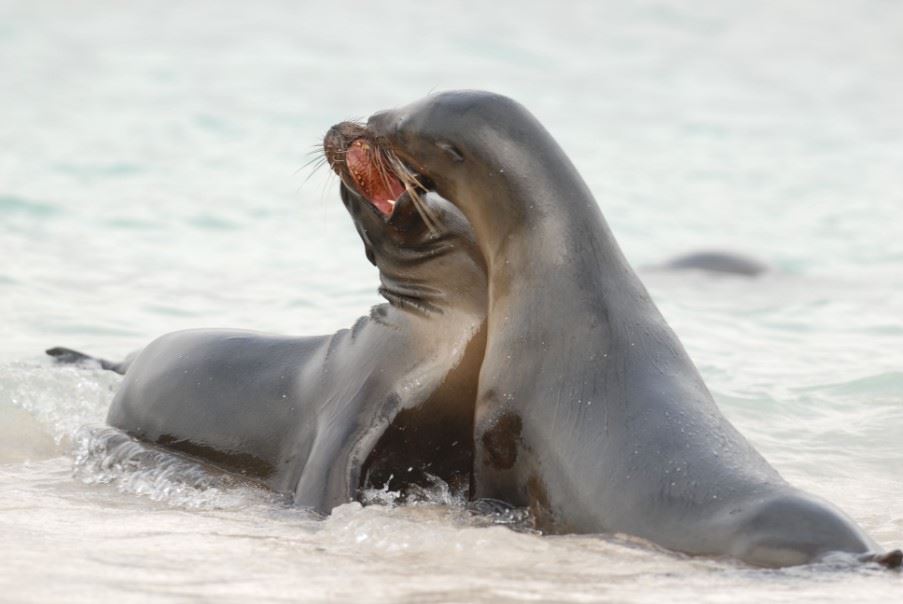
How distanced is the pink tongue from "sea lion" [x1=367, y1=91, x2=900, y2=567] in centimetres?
13

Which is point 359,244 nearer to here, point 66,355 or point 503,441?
point 66,355

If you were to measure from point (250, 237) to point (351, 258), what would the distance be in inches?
48.8

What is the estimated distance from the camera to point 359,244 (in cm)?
1416

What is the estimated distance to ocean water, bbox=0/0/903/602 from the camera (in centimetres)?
489

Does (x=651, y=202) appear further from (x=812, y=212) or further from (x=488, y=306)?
(x=488, y=306)

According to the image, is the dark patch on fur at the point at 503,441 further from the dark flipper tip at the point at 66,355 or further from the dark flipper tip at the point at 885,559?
the dark flipper tip at the point at 66,355

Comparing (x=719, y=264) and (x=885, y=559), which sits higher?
(x=719, y=264)

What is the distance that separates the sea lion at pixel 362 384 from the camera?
600 centimetres

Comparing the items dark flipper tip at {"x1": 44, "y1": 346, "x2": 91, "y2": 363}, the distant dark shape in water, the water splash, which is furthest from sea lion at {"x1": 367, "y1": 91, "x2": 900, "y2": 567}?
the distant dark shape in water

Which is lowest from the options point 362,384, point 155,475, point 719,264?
point 155,475

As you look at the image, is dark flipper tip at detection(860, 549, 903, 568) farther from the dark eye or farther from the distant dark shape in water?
the distant dark shape in water

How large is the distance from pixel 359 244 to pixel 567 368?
8.70 m

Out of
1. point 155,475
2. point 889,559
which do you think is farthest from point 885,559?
point 155,475

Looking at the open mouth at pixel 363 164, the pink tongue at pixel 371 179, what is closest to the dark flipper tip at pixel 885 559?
the open mouth at pixel 363 164
